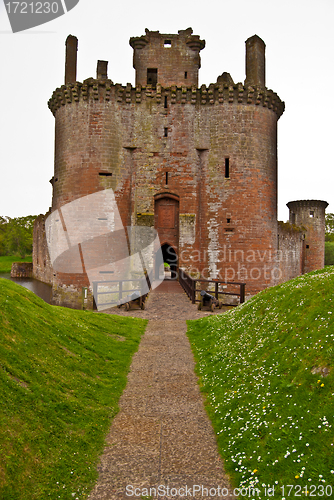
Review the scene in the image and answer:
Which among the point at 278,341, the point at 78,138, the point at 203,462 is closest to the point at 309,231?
the point at 78,138

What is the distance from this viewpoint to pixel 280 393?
538 centimetres

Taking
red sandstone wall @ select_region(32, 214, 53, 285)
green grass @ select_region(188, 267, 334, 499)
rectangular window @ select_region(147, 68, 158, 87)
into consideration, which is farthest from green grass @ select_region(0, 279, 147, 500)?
red sandstone wall @ select_region(32, 214, 53, 285)

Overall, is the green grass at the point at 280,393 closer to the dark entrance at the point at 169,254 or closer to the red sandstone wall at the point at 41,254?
the dark entrance at the point at 169,254

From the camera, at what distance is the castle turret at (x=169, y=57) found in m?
26.1

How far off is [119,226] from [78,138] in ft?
20.4

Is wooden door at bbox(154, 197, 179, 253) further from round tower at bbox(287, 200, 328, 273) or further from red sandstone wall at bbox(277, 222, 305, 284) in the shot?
round tower at bbox(287, 200, 328, 273)

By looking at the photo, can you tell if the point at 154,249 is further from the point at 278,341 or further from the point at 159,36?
the point at 278,341

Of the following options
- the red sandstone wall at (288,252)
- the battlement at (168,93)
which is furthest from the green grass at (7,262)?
the red sandstone wall at (288,252)

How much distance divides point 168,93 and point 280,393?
22613 mm

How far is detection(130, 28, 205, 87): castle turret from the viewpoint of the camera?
26.1m

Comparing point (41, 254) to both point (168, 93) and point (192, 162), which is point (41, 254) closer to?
point (192, 162)

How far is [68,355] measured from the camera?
7324 mm

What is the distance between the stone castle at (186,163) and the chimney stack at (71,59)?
1.55 metres

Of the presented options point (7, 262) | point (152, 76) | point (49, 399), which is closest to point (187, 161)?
point (152, 76)
